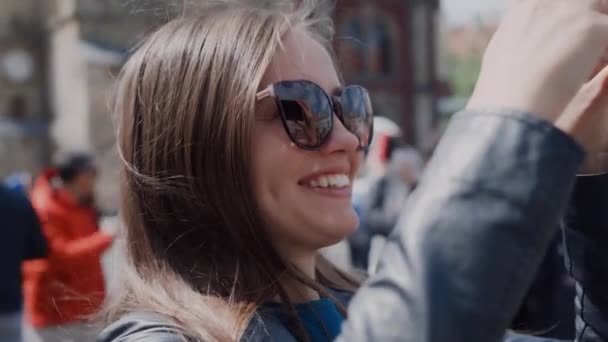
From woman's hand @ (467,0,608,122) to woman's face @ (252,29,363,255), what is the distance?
54 cm

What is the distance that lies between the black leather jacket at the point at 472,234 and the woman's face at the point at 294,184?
494mm

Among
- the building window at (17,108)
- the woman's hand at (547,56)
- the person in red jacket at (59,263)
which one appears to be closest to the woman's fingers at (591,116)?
the woman's hand at (547,56)

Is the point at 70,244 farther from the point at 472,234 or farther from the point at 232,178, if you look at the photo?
the point at 472,234

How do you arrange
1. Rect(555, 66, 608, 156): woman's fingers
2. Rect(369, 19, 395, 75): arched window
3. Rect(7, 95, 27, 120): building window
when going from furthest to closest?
Rect(369, 19, 395, 75): arched window, Rect(7, 95, 27, 120): building window, Rect(555, 66, 608, 156): woman's fingers

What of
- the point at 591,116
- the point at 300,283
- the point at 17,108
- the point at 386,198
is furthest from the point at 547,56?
A: the point at 17,108

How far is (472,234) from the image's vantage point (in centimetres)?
69

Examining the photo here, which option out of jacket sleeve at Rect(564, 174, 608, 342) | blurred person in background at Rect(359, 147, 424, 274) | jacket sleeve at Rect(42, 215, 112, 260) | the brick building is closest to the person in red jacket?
jacket sleeve at Rect(42, 215, 112, 260)

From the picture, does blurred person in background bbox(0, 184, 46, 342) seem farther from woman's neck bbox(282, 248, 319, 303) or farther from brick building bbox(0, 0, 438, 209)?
brick building bbox(0, 0, 438, 209)

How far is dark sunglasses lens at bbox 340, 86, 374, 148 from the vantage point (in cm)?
135

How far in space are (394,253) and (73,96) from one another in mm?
24706

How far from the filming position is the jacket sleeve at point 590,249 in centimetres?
102

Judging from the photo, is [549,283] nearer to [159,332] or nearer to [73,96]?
[159,332]

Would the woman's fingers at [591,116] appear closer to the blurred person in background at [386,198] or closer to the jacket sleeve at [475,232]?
the jacket sleeve at [475,232]

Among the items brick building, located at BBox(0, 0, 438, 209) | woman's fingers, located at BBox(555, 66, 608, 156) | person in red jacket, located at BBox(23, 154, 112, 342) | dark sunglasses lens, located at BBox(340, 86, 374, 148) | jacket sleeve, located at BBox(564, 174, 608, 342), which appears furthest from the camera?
brick building, located at BBox(0, 0, 438, 209)
